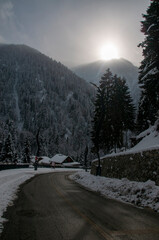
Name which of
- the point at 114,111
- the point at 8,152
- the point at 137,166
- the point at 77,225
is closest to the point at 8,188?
the point at 137,166

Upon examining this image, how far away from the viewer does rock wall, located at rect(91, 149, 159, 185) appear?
12.5 metres

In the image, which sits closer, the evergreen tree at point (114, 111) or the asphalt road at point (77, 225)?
the asphalt road at point (77, 225)

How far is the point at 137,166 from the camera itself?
48.6ft

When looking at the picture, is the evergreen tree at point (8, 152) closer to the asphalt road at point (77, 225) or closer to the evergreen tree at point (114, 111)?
the evergreen tree at point (114, 111)

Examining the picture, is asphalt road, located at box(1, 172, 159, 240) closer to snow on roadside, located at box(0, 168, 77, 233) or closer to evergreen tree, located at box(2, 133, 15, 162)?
snow on roadside, located at box(0, 168, 77, 233)

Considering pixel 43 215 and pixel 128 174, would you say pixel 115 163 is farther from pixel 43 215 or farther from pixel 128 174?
pixel 43 215

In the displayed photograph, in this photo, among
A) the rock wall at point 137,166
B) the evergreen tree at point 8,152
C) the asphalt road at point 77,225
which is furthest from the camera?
the evergreen tree at point 8,152

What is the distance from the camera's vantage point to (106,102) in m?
38.2

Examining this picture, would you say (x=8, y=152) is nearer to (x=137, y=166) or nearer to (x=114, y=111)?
(x=114, y=111)

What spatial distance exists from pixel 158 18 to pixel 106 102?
20688 mm

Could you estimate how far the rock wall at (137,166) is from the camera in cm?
1255

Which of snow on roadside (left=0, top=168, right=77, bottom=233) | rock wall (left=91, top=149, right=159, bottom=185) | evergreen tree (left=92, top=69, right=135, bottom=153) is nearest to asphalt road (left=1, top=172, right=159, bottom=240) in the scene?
snow on roadside (left=0, top=168, right=77, bottom=233)

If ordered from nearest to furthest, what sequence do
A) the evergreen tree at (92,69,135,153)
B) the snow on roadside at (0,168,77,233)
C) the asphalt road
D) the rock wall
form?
1. the asphalt road
2. the snow on roadside at (0,168,77,233)
3. the rock wall
4. the evergreen tree at (92,69,135,153)

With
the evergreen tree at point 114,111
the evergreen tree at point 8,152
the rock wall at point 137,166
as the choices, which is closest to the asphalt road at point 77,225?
the rock wall at point 137,166
